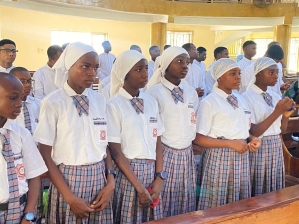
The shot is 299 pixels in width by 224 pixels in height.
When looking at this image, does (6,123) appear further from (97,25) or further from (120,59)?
(97,25)

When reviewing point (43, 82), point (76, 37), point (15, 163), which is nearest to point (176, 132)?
point (15, 163)

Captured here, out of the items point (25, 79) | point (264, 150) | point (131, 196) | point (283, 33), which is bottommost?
point (131, 196)

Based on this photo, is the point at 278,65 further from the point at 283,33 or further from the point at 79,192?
the point at 283,33

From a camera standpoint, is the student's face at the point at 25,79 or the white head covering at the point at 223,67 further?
the student's face at the point at 25,79

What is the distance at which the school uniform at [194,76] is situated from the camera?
5.90m

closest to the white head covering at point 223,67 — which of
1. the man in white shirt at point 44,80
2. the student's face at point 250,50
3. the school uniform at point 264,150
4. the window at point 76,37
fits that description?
the school uniform at point 264,150

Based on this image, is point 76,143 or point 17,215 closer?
point 17,215

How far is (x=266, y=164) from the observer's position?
9.30 feet

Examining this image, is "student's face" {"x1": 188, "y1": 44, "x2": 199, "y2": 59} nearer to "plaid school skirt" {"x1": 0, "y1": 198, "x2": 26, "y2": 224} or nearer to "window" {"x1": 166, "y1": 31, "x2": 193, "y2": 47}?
"plaid school skirt" {"x1": 0, "y1": 198, "x2": 26, "y2": 224}

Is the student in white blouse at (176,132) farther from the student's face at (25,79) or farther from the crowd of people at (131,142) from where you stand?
the student's face at (25,79)

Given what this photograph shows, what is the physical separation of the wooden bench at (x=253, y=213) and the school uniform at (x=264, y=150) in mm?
1024

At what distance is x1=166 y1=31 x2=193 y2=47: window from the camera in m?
13.6

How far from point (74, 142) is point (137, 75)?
65 cm

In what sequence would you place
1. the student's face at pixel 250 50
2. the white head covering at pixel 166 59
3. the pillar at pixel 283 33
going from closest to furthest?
the white head covering at pixel 166 59 → the student's face at pixel 250 50 → the pillar at pixel 283 33
